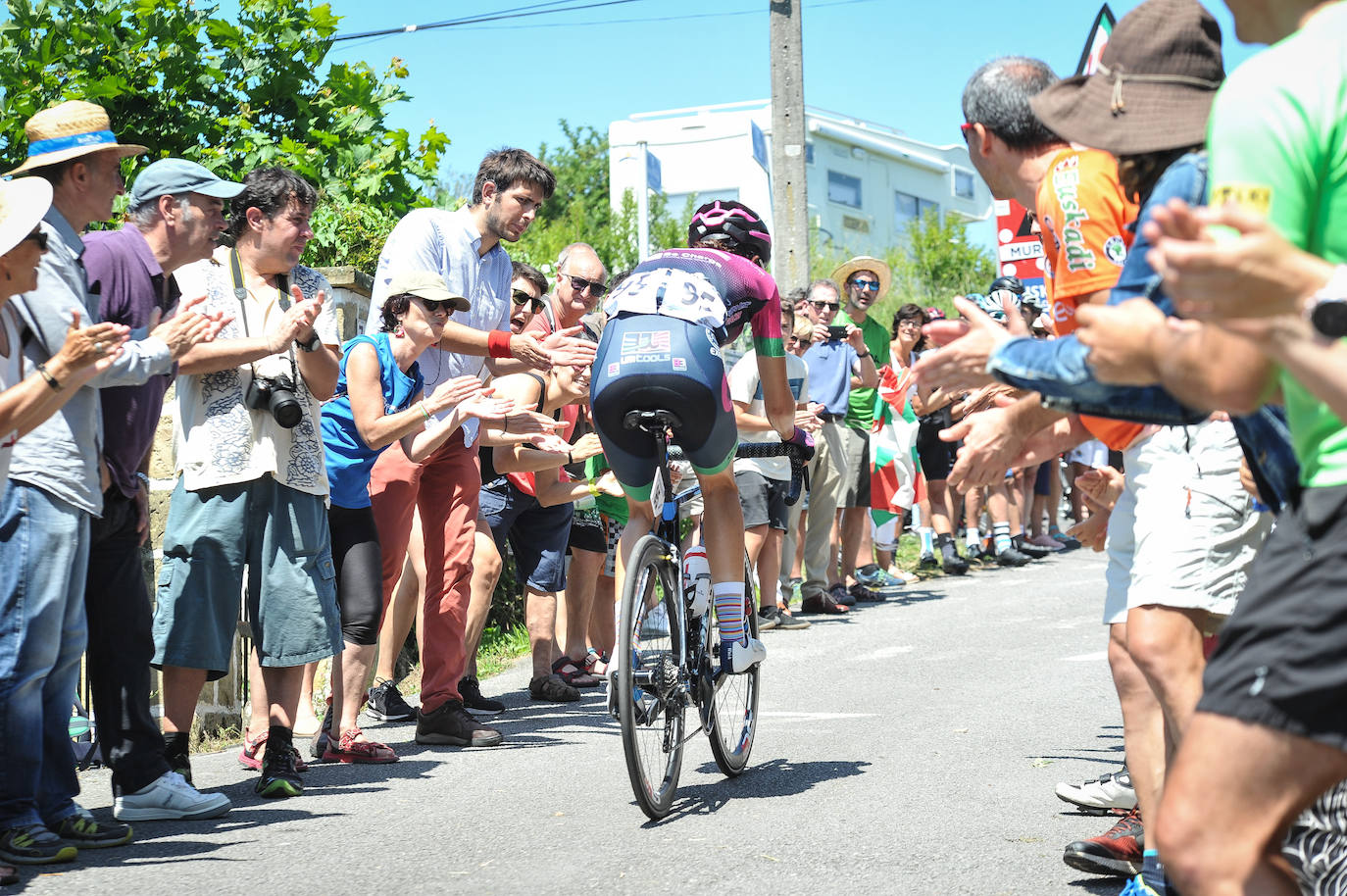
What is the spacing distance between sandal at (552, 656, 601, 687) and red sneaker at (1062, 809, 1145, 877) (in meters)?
5.09

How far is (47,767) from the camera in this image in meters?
5.07

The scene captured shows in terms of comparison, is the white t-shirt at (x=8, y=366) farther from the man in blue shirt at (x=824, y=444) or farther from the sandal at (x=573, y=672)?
the man in blue shirt at (x=824, y=444)

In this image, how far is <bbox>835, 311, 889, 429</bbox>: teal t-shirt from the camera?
13586 millimetres

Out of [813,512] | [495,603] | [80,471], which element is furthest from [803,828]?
[813,512]

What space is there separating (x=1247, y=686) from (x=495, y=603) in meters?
9.18

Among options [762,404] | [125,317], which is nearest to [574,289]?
[762,404]

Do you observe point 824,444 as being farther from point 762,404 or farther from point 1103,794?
point 1103,794

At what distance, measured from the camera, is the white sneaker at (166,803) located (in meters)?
5.46

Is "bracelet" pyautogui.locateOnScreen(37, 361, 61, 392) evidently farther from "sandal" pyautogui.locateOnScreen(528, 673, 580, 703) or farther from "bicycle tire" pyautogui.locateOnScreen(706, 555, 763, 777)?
"sandal" pyautogui.locateOnScreen(528, 673, 580, 703)

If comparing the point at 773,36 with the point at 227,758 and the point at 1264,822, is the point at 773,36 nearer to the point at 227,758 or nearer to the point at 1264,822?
the point at 227,758

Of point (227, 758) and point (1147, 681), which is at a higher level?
point (1147, 681)

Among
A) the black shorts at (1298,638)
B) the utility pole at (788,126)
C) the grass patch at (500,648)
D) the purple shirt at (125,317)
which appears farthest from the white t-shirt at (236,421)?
the utility pole at (788,126)

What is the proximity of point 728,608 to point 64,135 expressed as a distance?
3108 mm

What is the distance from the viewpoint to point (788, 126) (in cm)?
Result: 1781
